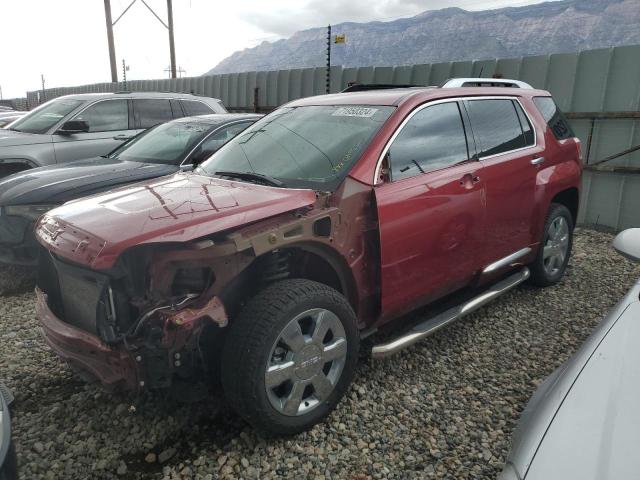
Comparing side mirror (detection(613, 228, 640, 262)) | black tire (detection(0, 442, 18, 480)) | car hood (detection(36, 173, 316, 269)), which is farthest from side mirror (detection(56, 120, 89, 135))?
side mirror (detection(613, 228, 640, 262))

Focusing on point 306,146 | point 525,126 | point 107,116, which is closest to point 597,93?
point 525,126

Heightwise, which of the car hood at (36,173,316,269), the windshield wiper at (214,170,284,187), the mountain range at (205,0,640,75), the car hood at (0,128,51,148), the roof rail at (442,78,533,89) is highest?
the mountain range at (205,0,640,75)

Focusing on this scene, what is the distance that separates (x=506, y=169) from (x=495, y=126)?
36 centimetres

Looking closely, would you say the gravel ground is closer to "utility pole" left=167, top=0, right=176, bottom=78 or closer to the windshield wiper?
the windshield wiper

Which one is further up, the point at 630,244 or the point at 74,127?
the point at 74,127

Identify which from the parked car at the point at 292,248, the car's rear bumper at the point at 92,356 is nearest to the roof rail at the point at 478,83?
the parked car at the point at 292,248

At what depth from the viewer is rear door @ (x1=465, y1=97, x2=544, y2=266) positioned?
11.1ft

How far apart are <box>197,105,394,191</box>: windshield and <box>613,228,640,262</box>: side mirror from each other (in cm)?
138

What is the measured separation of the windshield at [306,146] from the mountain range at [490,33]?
255ft

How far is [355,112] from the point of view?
10.1ft

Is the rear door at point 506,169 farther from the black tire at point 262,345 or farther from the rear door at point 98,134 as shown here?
the rear door at point 98,134

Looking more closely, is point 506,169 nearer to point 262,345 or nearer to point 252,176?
point 252,176

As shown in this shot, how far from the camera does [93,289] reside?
7.52 ft

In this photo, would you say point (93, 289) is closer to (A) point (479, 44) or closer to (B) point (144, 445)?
(B) point (144, 445)
